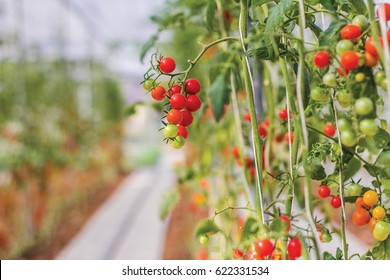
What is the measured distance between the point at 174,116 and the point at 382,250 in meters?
0.34

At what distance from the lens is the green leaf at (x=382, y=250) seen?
0.60 m

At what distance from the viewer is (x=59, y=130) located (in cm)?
383

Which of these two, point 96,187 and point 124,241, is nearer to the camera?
point 124,241

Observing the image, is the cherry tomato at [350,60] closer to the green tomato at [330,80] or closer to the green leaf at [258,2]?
the green tomato at [330,80]

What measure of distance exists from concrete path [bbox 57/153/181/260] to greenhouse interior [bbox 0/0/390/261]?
0.02 meters

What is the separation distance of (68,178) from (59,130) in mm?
528

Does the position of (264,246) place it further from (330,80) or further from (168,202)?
(168,202)

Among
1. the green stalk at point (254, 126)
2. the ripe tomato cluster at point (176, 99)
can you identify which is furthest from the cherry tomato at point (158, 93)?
the green stalk at point (254, 126)

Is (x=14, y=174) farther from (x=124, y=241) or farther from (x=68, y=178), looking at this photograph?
(x=68, y=178)

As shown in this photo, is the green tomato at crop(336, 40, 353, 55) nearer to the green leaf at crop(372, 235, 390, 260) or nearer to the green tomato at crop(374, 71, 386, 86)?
the green tomato at crop(374, 71, 386, 86)

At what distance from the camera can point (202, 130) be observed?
2174 millimetres

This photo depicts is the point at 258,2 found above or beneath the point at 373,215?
above

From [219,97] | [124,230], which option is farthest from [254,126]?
[124,230]

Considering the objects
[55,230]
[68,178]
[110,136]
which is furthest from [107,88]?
[55,230]
